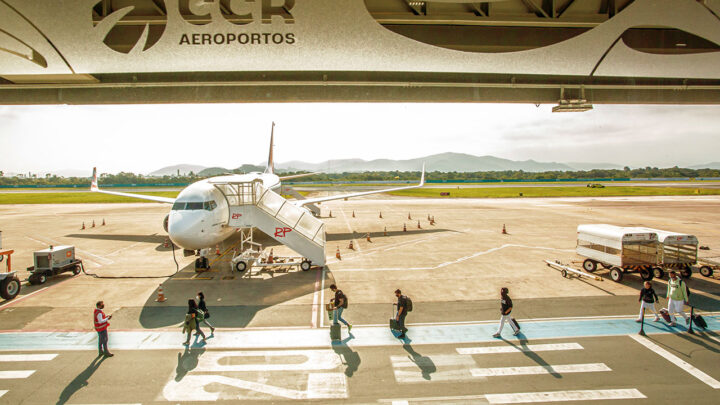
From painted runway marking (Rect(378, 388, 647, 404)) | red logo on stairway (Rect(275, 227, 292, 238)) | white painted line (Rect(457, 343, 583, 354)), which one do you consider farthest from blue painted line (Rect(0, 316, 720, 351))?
red logo on stairway (Rect(275, 227, 292, 238))

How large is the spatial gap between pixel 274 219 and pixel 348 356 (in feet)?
34.0

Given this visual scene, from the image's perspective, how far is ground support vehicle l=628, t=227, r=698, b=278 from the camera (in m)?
16.7

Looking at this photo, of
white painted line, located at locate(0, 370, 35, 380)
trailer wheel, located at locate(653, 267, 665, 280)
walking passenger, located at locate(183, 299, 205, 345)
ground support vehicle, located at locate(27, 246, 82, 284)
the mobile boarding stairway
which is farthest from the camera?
the mobile boarding stairway

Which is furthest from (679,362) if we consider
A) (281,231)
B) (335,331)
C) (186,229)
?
(186,229)

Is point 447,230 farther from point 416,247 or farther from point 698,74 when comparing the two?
point 698,74

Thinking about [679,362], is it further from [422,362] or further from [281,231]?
[281,231]

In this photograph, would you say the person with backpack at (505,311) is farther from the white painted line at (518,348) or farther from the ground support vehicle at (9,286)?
the ground support vehicle at (9,286)

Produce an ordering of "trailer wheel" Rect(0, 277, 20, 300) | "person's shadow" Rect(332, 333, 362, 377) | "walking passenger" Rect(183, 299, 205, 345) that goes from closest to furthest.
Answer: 1. "person's shadow" Rect(332, 333, 362, 377)
2. "walking passenger" Rect(183, 299, 205, 345)
3. "trailer wheel" Rect(0, 277, 20, 300)

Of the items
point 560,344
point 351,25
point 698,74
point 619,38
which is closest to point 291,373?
point 560,344

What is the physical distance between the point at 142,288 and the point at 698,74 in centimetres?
2644

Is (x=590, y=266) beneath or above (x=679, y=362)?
above

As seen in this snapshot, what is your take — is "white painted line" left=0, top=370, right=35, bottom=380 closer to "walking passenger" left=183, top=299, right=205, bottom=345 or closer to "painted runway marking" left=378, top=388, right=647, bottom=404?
"walking passenger" left=183, top=299, right=205, bottom=345

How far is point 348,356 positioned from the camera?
1041 cm

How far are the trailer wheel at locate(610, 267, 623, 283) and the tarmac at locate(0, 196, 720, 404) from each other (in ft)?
1.04
